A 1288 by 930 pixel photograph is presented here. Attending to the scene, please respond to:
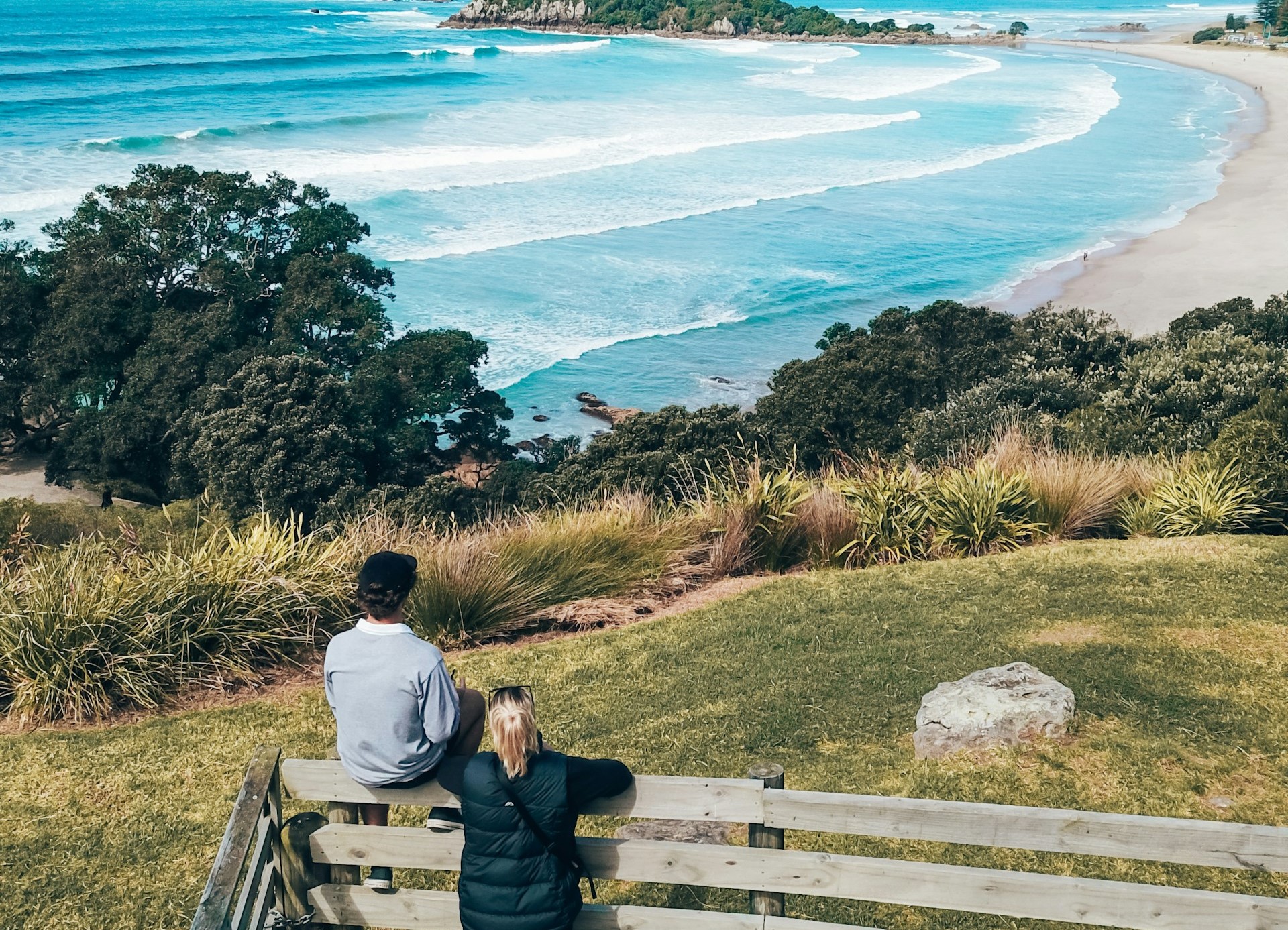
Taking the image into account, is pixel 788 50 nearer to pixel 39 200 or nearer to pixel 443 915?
pixel 39 200

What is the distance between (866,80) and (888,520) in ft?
257

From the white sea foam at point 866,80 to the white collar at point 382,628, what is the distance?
72871mm

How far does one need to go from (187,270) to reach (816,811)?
25.4 metres

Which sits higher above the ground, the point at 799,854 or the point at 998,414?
the point at 799,854

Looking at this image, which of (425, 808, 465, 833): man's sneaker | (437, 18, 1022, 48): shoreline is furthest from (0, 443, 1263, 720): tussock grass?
(437, 18, 1022, 48): shoreline

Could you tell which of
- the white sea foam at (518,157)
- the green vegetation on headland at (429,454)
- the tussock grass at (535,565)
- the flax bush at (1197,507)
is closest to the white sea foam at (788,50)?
the white sea foam at (518,157)

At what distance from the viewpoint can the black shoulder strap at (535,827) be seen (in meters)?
4.36

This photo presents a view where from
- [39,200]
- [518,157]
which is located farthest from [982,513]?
[518,157]

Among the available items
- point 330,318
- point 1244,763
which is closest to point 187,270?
point 330,318

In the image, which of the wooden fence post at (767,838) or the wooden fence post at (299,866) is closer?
the wooden fence post at (767,838)

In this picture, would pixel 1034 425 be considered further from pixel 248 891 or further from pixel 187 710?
Result: pixel 248 891

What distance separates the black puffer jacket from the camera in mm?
4375

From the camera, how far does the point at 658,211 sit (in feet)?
145

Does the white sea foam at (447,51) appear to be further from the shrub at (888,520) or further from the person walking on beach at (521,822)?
the person walking on beach at (521,822)
